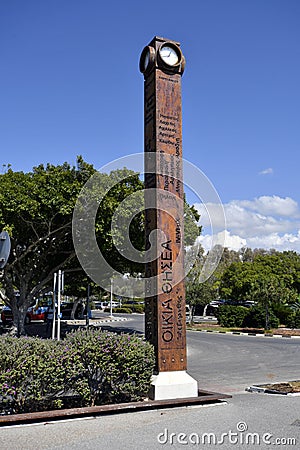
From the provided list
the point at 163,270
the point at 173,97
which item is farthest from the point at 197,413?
the point at 173,97

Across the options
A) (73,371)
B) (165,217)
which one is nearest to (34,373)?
(73,371)

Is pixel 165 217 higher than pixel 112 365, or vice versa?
pixel 165 217

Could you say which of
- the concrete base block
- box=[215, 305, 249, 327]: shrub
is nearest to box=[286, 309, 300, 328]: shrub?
box=[215, 305, 249, 327]: shrub

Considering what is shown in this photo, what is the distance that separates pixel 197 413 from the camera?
7.88 metres

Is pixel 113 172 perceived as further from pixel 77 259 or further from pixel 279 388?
pixel 279 388

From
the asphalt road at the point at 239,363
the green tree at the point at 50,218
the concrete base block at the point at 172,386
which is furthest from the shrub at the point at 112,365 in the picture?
the green tree at the point at 50,218

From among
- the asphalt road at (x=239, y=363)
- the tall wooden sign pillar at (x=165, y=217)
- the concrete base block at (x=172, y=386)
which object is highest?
the tall wooden sign pillar at (x=165, y=217)

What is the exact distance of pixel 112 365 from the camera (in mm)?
7891

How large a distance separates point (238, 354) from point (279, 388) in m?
8.84

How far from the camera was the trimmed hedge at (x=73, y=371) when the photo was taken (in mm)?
7152

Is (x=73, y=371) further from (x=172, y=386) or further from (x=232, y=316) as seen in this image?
(x=232, y=316)

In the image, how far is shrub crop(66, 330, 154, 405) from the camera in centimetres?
784

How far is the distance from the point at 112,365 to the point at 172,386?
4.31ft

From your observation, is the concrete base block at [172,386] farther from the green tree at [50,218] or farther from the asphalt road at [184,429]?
the green tree at [50,218]
